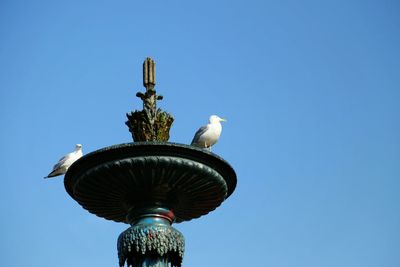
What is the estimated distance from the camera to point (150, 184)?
10523mm

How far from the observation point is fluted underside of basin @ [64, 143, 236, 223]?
10102 mm

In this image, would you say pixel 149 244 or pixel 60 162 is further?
pixel 60 162

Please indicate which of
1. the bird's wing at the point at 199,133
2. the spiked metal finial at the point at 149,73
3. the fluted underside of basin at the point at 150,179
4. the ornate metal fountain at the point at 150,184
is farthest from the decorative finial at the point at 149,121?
the bird's wing at the point at 199,133

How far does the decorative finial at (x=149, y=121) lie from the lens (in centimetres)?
1088

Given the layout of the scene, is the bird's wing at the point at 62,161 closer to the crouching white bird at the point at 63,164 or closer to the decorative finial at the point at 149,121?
the crouching white bird at the point at 63,164

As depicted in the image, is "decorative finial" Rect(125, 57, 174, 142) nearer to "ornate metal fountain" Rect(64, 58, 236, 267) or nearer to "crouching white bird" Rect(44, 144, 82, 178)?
"ornate metal fountain" Rect(64, 58, 236, 267)

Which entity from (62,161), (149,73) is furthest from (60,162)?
(149,73)

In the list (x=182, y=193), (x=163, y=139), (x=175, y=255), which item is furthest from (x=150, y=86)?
(x=175, y=255)

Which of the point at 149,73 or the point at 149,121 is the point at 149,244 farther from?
the point at 149,73

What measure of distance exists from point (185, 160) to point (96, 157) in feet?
3.81

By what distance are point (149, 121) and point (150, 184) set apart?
3.10 feet

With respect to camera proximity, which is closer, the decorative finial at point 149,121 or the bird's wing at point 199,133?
the decorative finial at point 149,121

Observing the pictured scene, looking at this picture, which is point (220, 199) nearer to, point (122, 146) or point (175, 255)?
point (175, 255)

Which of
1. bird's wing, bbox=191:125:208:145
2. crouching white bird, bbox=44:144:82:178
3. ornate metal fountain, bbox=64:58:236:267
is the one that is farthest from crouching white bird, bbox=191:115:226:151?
crouching white bird, bbox=44:144:82:178
